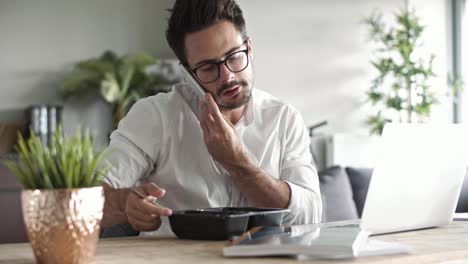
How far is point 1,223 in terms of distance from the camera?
2656 mm

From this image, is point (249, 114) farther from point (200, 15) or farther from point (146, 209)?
point (146, 209)

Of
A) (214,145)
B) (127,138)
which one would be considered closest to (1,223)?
(127,138)

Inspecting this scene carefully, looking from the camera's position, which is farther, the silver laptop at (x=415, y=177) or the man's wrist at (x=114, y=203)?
the man's wrist at (x=114, y=203)

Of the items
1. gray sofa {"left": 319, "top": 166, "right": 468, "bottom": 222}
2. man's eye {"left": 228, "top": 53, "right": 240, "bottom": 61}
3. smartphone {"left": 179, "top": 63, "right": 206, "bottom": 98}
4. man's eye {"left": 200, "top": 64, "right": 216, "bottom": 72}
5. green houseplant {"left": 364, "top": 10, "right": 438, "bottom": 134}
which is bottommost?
gray sofa {"left": 319, "top": 166, "right": 468, "bottom": 222}

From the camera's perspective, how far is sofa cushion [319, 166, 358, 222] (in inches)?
143

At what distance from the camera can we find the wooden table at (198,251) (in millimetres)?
1224

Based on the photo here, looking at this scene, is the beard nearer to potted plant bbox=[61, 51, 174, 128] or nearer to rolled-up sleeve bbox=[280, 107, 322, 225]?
rolled-up sleeve bbox=[280, 107, 322, 225]

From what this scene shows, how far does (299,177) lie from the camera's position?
82.7 inches

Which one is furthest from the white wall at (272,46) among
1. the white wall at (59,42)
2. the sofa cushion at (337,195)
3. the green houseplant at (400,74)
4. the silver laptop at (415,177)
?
the silver laptop at (415,177)

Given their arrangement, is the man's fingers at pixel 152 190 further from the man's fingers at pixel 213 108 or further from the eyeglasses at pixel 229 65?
the eyeglasses at pixel 229 65

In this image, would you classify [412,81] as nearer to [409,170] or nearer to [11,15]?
[11,15]

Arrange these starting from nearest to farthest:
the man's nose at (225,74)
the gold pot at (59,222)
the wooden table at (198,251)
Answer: the gold pot at (59,222) < the wooden table at (198,251) < the man's nose at (225,74)

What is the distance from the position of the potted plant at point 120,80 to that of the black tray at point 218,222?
4.80 metres

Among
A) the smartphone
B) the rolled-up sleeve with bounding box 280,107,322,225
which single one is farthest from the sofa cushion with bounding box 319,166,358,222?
the smartphone
